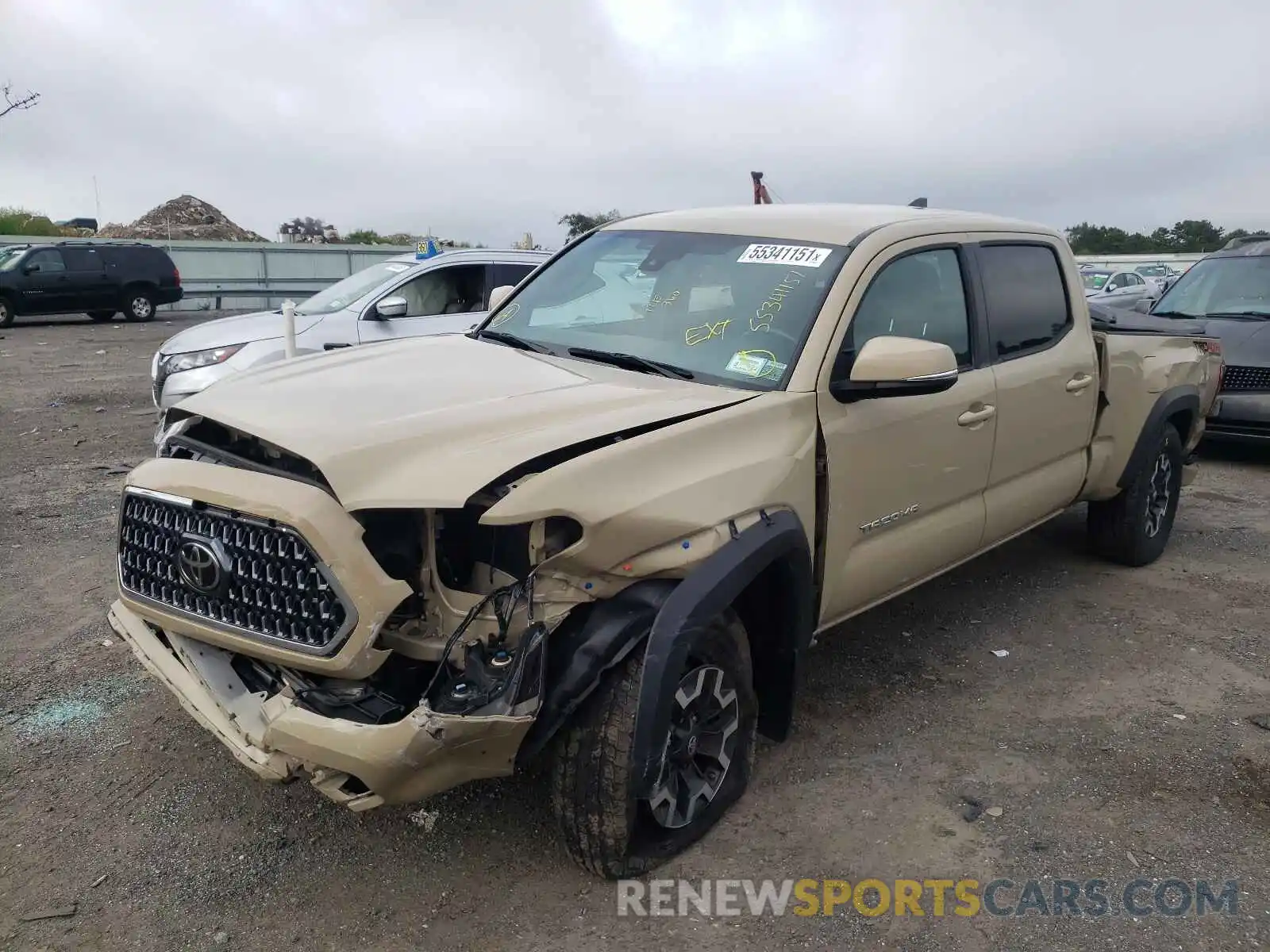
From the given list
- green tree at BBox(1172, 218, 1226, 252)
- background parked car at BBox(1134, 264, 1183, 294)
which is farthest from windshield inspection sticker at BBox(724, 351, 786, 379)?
green tree at BBox(1172, 218, 1226, 252)

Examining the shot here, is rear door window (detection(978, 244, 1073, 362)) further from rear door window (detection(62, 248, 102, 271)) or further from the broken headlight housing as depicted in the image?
rear door window (detection(62, 248, 102, 271))

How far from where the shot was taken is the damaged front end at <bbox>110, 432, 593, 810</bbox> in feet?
8.13

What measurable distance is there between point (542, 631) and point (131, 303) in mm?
21809

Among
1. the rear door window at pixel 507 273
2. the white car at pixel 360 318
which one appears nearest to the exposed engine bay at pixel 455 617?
the white car at pixel 360 318

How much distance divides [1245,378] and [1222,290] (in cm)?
144

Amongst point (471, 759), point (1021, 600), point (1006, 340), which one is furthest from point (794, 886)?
point (1021, 600)

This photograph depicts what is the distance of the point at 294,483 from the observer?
2.59 m

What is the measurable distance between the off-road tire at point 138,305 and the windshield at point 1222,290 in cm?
1958

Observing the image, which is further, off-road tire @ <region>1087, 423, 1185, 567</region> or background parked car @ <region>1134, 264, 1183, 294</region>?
background parked car @ <region>1134, 264, 1183, 294</region>

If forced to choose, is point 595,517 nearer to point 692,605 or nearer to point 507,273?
point 692,605

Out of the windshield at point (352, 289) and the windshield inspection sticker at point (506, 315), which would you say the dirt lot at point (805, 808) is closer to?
the windshield inspection sticker at point (506, 315)

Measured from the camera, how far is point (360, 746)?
241 centimetres

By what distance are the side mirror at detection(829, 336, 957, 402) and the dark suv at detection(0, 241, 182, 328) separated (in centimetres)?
2078

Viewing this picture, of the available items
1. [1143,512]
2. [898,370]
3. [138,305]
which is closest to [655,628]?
[898,370]
